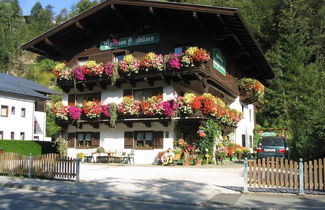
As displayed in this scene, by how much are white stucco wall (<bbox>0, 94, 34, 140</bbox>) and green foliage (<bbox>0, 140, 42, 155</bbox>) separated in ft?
21.0

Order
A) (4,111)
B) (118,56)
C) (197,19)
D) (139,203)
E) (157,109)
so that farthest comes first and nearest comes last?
(4,111)
(118,56)
(197,19)
(157,109)
(139,203)

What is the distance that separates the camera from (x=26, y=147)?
3100 cm

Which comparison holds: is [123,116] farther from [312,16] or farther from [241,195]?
[312,16]

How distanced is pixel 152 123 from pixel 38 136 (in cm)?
2904

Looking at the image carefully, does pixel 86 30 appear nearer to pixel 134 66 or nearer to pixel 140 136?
pixel 134 66

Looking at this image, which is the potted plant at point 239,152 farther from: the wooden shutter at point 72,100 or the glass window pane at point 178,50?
the wooden shutter at point 72,100

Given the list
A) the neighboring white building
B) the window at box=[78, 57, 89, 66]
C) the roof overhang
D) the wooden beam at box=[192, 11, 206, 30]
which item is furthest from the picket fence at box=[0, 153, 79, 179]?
the neighboring white building

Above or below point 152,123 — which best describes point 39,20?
above

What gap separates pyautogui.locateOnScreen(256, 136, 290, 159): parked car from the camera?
20.4 m

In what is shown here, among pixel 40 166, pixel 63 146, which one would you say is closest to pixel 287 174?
pixel 40 166

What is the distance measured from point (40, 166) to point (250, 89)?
18.7 meters

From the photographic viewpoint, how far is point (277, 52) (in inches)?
1800

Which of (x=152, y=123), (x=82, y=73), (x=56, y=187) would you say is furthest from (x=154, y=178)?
(x=82, y=73)

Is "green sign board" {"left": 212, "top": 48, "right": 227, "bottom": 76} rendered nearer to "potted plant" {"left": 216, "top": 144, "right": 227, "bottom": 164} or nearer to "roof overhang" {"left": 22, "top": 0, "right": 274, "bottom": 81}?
"roof overhang" {"left": 22, "top": 0, "right": 274, "bottom": 81}
